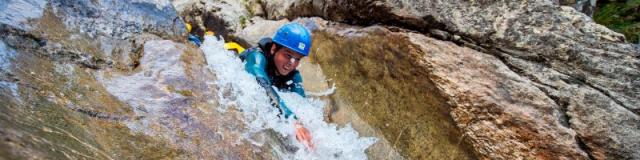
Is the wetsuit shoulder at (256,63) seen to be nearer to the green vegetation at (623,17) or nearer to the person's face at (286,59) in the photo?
the person's face at (286,59)

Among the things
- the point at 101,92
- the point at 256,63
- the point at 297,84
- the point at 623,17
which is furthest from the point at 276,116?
the point at 623,17

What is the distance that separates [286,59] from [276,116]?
1.04 metres

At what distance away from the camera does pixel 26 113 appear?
85.3 inches

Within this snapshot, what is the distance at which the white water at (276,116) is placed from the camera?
391cm

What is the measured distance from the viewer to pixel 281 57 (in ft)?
16.9

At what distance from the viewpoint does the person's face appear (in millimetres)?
5133

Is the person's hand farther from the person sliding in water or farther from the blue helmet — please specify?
the blue helmet

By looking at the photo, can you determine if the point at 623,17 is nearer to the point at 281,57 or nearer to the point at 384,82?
the point at 384,82

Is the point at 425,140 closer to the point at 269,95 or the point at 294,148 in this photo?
the point at 294,148

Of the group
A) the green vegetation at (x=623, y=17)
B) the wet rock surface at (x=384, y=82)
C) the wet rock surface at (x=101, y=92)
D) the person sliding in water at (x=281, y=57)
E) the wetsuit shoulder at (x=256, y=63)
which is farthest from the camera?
the green vegetation at (x=623, y=17)

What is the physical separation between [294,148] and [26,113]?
2163 millimetres

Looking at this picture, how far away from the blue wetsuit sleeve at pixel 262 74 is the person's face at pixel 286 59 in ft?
0.56

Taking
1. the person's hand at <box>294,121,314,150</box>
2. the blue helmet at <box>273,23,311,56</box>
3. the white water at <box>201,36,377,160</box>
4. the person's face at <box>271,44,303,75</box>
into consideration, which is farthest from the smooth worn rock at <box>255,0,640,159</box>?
the person's hand at <box>294,121,314,150</box>

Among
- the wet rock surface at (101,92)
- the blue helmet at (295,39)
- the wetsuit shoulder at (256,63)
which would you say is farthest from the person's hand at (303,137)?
the blue helmet at (295,39)
